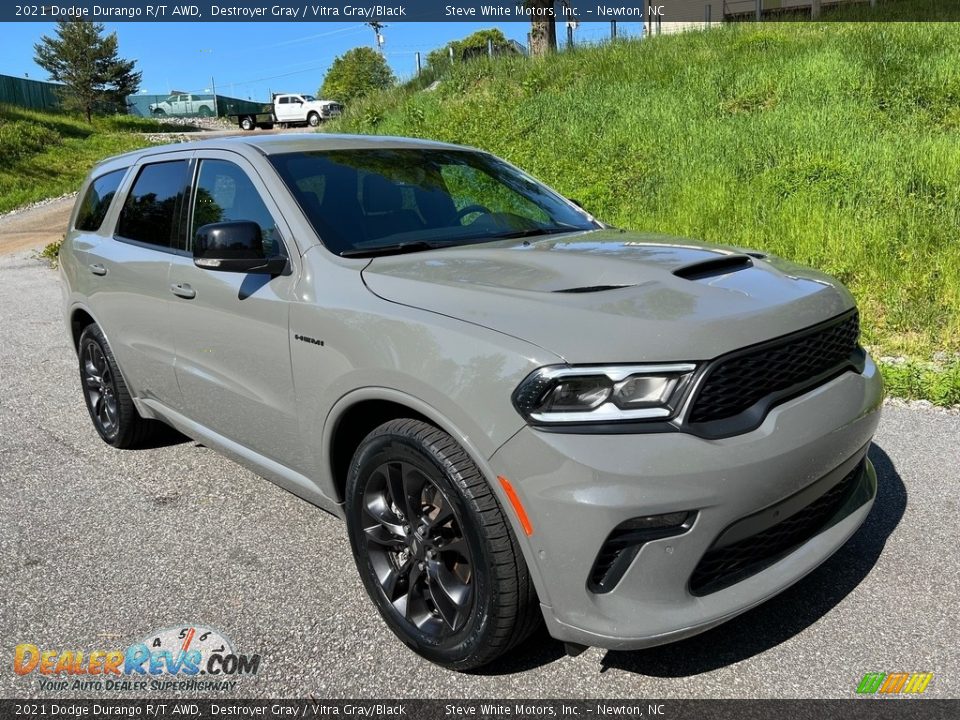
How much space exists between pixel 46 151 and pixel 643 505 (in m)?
31.9

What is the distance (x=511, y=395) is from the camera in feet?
7.53

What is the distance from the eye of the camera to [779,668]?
2.63 m

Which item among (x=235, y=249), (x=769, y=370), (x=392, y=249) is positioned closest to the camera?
(x=769, y=370)

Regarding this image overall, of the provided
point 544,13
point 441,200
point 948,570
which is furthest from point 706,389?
point 544,13

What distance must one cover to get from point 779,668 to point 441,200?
241 cm

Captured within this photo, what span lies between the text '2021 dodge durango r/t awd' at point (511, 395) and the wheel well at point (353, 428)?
0.01 meters

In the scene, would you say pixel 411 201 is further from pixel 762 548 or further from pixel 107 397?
pixel 107 397

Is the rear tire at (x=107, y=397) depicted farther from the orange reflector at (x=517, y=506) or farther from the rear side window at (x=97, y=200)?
the orange reflector at (x=517, y=506)

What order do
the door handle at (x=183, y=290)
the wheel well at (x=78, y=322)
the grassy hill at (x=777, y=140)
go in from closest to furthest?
the door handle at (x=183, y=290)
the wheel well at (x=78, y=322)
the grassy hill at (x=777, y=140)

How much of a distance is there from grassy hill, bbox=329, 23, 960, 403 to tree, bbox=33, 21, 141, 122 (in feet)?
115

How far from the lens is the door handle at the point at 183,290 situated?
374cm

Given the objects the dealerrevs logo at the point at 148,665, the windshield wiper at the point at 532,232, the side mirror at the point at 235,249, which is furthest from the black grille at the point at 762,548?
the side mirror at the point at 235,249

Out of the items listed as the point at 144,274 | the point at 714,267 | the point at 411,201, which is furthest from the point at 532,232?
the point at 144,274

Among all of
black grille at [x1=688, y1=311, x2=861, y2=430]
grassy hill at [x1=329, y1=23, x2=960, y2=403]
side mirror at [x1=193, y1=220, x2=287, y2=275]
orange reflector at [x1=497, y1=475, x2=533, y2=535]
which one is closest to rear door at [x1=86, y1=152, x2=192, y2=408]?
side mirror at [x1=193, y1=220, x2=287, y2=275]
